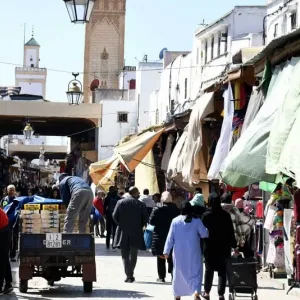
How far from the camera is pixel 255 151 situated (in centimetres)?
987

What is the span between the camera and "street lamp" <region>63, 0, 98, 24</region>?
11.1 meters

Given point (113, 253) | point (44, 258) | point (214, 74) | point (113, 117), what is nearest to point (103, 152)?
point (113, 117)

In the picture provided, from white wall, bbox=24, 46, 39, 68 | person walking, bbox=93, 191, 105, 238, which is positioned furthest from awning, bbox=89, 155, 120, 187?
white wall, bbox=24, 46, 39, 68

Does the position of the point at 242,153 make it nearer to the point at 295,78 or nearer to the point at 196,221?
the point at 295,78

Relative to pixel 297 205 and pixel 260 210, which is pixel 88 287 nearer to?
pixel 297 205

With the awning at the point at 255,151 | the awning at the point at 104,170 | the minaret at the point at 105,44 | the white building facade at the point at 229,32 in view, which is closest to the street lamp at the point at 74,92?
the awning at the point at 104,170

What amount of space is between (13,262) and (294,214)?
781 centimetres

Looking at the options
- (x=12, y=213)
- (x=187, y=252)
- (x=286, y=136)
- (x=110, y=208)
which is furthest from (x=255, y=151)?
(x=110, y=208)

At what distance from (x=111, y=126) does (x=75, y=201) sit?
39.0 m

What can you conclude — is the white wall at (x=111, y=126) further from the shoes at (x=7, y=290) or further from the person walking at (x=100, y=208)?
the shoes at (x=7, y=290)

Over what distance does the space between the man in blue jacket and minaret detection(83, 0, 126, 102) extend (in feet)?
253

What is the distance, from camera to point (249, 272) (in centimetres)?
1193

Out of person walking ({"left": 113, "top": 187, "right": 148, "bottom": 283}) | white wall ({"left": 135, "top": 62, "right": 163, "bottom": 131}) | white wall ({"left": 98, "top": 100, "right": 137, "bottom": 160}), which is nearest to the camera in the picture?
person walking ({"left": 113, "top": 187, "right": 148, "bottom": 283})

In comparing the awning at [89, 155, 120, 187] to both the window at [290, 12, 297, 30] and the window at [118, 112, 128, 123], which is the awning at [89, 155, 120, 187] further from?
the window at [118, 112, 128, 123]
